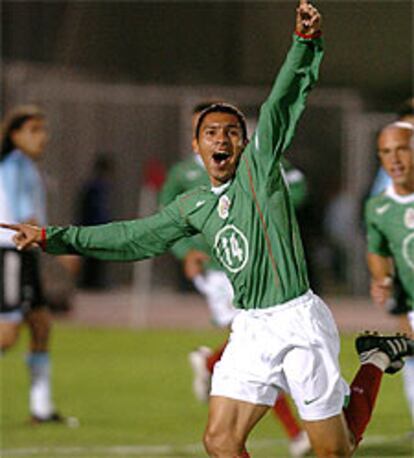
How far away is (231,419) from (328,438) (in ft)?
1.46

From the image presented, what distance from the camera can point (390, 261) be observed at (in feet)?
34.3

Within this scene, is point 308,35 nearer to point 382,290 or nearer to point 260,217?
point 260,217

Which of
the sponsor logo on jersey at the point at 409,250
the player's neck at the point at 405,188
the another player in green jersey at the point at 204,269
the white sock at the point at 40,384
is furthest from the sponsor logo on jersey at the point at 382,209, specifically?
the white sock at the point at 40,384

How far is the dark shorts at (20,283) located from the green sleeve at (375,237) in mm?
3114

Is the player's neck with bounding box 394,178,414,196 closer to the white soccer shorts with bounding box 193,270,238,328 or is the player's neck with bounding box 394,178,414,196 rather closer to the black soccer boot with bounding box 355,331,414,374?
the black soccer boot with bounding box 355,331,414,374

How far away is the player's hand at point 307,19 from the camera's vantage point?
6734mm

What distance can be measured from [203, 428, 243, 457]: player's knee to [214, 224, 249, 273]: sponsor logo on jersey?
0.74 meters

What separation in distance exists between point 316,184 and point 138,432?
15507mm

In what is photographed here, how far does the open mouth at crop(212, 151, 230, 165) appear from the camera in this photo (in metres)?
7.41

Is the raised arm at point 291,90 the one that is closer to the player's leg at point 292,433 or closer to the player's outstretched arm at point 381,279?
the player's outstretched arm at point 381,279

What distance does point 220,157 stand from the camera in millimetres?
7426

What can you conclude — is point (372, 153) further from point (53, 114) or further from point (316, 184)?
point (53, 114)

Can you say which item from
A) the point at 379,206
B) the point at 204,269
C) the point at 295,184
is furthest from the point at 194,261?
the point at 379,206

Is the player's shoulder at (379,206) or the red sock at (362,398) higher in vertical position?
the player's shoulder at (379,206)
